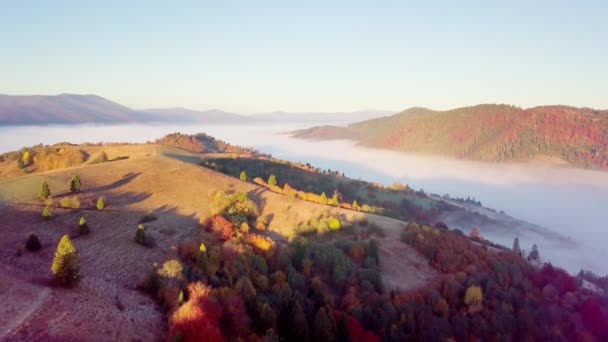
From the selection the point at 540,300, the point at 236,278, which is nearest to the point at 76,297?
the point at 236,278

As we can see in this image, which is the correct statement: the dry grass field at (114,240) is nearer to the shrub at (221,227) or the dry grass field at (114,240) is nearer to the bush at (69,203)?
the bush at (69,203)

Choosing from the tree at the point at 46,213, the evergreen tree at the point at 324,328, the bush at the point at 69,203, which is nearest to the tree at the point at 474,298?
the evergreen tree at the point at 324,328

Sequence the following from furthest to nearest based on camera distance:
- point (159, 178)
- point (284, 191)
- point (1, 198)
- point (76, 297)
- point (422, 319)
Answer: point (284, 191), point (159, 178), point (1, 198), point (422, 319), point (76, 297)

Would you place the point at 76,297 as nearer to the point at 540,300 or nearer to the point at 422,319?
the point at 422,319

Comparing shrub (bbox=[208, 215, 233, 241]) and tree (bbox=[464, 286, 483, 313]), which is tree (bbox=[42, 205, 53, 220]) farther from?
tree (bbox=[464, 286, 483, 313])

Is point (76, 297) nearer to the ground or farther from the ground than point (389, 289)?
farther from the ground

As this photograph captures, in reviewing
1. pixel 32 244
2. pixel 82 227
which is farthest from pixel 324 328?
pixel 82 227
